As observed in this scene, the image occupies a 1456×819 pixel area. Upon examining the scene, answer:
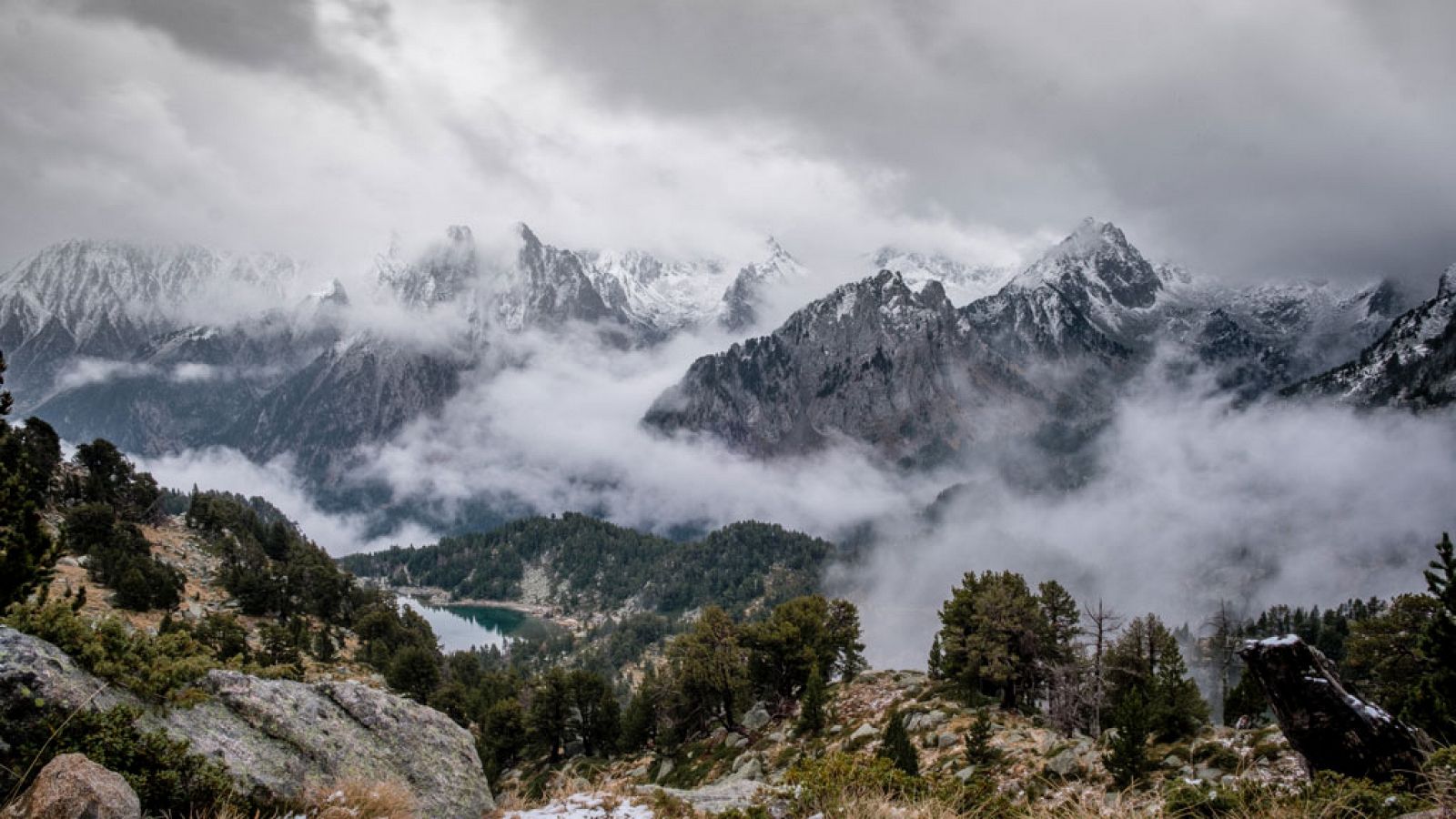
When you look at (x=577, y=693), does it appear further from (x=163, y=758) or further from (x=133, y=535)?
(x=163, y=758)

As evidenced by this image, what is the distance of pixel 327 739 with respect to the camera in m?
11.8

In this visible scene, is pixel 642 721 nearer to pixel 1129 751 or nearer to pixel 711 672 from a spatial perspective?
pixel 711 672

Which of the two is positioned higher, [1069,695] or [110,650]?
[1069,695]

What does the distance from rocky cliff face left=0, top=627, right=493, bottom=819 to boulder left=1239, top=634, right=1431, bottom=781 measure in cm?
1567

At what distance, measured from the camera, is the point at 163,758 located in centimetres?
873

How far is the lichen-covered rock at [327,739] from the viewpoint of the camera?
1014cm

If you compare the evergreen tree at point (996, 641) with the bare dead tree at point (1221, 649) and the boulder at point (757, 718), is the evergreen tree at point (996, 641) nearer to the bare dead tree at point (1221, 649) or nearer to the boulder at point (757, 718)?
the bare dead tree at point (1221, 649)

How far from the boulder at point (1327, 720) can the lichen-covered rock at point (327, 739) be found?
1567 cm

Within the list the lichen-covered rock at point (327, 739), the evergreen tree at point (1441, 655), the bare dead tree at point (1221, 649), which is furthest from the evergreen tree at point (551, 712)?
the evergreen tree at point (1441, 655)

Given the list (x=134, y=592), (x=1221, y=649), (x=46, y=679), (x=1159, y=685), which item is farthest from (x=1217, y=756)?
(x=134, y=592)

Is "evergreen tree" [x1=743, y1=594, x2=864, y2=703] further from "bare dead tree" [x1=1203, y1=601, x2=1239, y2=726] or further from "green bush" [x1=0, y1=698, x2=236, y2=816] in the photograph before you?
"green bush" [x1=0, y1=698, x2=236, y2=816]

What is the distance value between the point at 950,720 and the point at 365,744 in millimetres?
36771

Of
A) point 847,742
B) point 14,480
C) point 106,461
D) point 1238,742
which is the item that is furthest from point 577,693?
point 106,461

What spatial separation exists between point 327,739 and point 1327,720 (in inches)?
706
